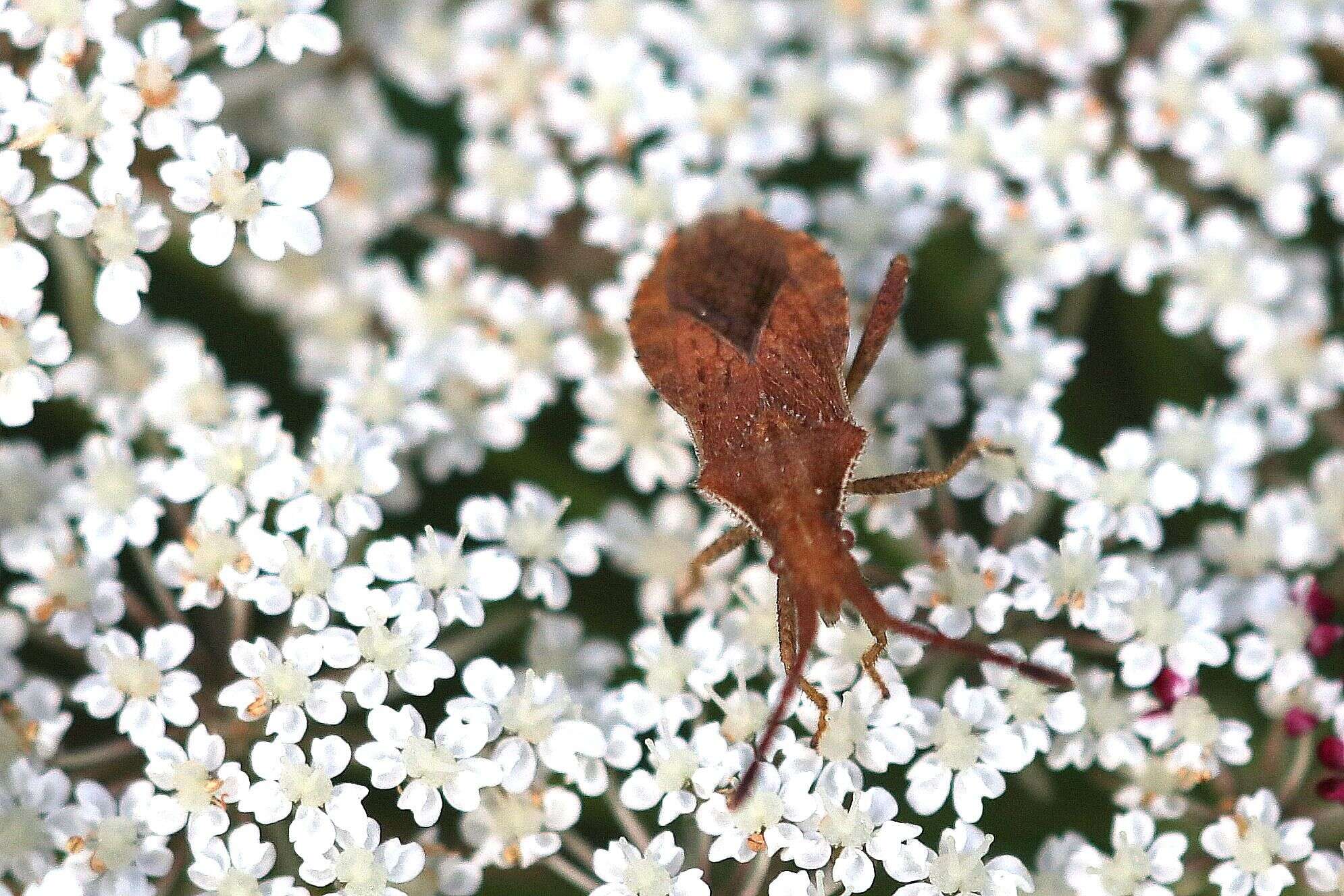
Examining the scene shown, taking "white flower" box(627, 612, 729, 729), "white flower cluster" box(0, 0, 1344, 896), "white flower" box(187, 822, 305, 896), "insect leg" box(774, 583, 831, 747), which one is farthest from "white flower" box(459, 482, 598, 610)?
"white flower" box(187, 822, 305, 896)

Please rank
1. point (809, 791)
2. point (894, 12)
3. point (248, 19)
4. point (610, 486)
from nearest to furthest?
point (809, 791) → point (248, 19) → point (610, 486) → point (894, 12)

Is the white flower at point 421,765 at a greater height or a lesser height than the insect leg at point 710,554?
lesser

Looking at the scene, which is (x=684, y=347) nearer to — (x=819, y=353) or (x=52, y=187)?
(x=819, y=353)

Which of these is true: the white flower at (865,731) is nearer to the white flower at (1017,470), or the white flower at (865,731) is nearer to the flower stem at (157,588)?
the white flower at (1017,470)

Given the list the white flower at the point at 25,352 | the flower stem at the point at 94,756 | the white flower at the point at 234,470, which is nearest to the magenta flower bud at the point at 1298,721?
the white flower at the point at 234,470

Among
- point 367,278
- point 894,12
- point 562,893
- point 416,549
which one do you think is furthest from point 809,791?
point 894,12

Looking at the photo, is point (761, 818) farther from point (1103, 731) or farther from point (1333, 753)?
point (1333, 753)
